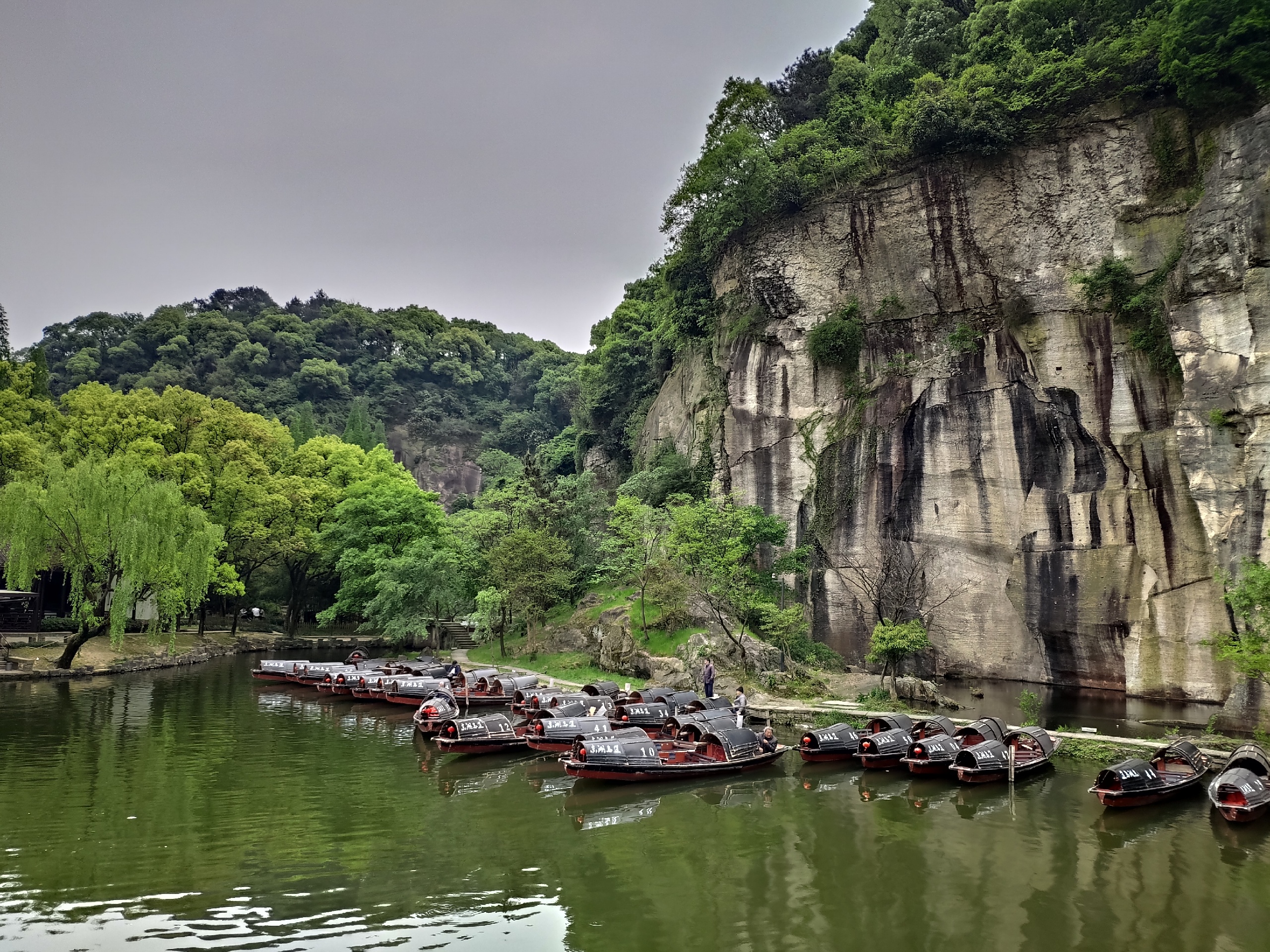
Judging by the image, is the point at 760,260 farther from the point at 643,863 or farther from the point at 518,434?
the point at 518,434

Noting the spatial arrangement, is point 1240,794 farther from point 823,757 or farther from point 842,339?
point 842,339

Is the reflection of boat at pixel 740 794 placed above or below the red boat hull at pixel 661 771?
below

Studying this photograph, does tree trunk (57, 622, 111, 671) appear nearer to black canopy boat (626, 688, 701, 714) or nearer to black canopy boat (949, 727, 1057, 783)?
black canopy boat (626, 688, 701, 714)

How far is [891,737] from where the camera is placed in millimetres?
20719

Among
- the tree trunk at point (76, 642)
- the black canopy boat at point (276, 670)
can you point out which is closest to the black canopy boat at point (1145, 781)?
the black canopy boat at point (276, 670)

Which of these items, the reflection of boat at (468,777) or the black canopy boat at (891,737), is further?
the black canopy boat at (891,737)

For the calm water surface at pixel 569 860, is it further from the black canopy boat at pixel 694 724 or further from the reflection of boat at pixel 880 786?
the black canopy boat at pixel 694 724

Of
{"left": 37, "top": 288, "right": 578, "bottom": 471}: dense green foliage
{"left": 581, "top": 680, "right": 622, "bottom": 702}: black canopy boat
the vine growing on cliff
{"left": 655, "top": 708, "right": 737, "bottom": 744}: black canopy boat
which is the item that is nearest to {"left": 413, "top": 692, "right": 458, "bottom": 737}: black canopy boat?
{"left": 581, "top": 680, "right": 622, "bottom": 702}: black canopy boat

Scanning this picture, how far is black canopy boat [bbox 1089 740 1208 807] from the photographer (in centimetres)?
1670

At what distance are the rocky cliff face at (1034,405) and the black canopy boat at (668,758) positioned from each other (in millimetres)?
16888

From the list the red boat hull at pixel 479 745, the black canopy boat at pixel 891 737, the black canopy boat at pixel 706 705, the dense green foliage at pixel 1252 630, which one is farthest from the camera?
the black canopy boat at pixel 706 705

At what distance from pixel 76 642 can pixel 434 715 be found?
19929mm

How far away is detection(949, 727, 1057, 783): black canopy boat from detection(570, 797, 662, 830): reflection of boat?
25.7 feet

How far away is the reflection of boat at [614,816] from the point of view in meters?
16.2
